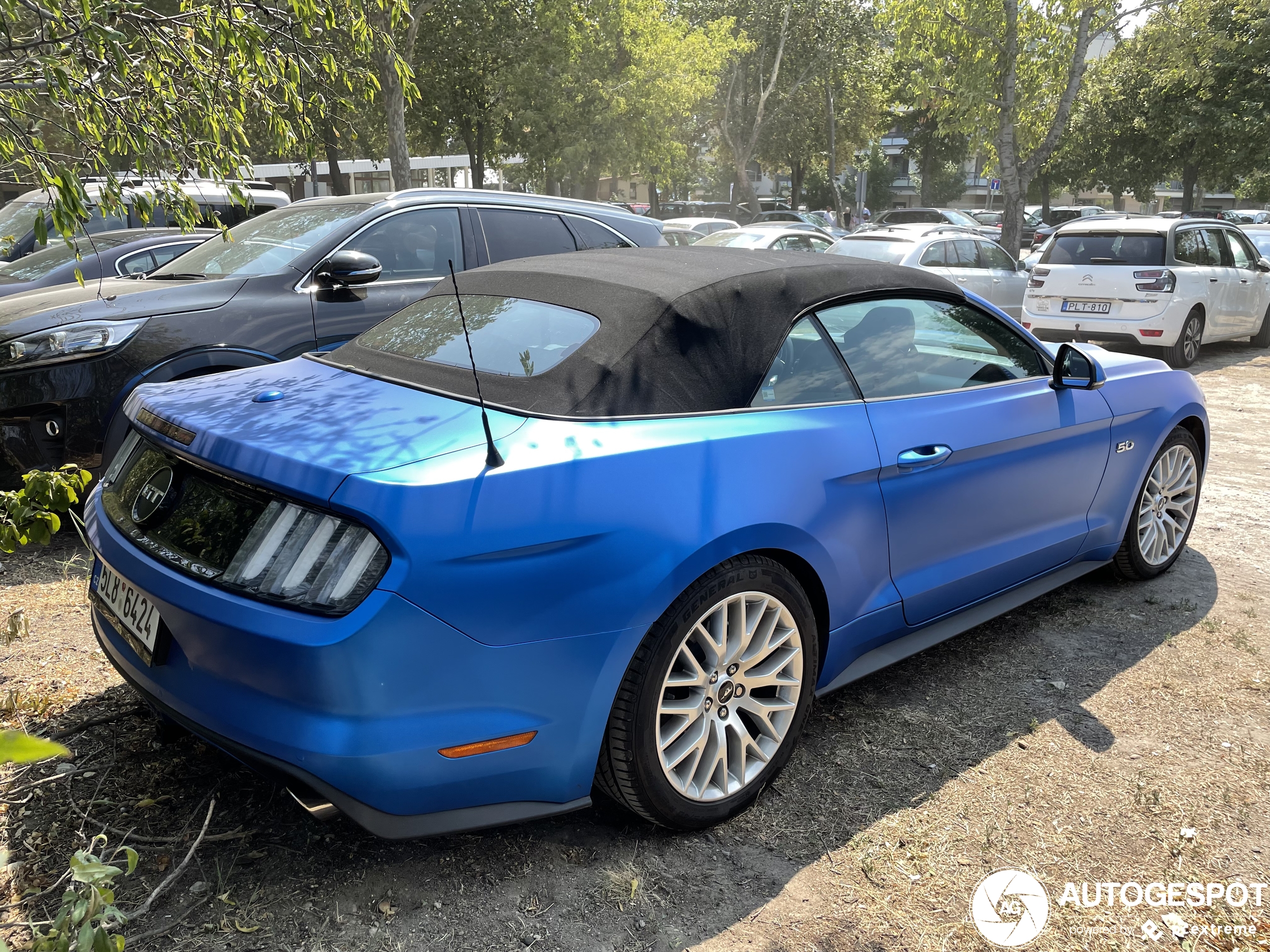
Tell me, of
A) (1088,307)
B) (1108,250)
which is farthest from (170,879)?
(1108,250)

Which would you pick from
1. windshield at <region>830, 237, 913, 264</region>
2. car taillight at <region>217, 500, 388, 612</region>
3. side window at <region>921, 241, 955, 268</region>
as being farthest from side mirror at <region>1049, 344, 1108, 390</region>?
side window at <region>921, 241, 955, 268</region>

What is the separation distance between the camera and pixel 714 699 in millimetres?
2725

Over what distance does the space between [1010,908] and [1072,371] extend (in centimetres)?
221

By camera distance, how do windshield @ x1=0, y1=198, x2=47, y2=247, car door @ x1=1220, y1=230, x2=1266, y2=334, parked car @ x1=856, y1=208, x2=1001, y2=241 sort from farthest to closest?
1. parked car @ x1=856, y1=208, x2=1001, y2=241
2. car door @ x1=1220, y1=230, x2=1266, y2=334
3. windshield @ x1=0, y1=198, x2=47, y2=247

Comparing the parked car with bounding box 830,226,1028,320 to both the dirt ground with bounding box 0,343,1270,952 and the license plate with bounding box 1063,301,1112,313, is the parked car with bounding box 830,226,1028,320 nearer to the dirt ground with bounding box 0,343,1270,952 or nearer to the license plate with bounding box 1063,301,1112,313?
the license plate with bounding box 1063,301,1112,313

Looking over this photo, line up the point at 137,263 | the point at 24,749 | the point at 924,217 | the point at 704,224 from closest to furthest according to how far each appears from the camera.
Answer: the point at 24,749 → the point at 137,263 → the point at 704,224 → the point at 924,217

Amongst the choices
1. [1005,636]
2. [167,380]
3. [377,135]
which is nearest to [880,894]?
[1005,636]

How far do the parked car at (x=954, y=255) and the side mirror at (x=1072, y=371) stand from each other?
7680mm

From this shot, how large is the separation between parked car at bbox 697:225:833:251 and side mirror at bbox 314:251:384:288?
890cm

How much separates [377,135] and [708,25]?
13.4m

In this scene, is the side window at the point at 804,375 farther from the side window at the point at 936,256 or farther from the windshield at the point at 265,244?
the side window at the point at 936,256

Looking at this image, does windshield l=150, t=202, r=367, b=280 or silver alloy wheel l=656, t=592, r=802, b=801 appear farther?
windshield l=150, t=202, r=367, b=280

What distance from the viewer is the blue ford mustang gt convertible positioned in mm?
2205

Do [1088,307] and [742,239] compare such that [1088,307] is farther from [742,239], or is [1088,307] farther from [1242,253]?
[742,239]
